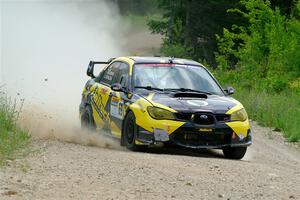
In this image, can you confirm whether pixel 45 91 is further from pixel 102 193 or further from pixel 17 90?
pixel 102 193

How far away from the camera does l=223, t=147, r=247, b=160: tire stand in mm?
13000

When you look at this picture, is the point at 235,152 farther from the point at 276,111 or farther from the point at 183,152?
the point at 276,111

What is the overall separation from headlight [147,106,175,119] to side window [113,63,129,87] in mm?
1371

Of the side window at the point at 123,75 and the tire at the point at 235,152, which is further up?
the side window at the point at 123,75

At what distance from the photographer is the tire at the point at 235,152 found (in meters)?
13.0

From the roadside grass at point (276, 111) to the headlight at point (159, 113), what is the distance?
4727 mm

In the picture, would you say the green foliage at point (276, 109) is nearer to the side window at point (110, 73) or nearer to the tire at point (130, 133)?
the side window at point (110, 73)

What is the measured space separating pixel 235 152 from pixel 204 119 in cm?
104

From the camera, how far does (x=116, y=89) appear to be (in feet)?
43.5

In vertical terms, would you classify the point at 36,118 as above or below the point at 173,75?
below

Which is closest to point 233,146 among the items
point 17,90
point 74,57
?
point 17,90

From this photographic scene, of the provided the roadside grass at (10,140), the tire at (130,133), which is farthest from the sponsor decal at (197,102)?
the roadside grass at (10,140)

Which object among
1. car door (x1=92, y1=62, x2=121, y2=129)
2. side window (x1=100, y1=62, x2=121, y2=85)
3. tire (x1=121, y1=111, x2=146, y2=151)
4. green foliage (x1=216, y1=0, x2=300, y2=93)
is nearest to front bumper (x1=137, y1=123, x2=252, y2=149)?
tire (x1=121, y1=111, x2=146, y2=151)

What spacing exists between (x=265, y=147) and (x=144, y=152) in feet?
11.0
